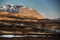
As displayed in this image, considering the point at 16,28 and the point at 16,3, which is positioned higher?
the point at 16,3

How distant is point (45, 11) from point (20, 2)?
57 cm

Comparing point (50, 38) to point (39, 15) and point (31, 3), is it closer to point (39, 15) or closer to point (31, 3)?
point (39, 15)

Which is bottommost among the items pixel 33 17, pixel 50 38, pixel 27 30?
pixel 50 38

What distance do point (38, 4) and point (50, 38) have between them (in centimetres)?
77

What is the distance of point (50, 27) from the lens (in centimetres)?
290

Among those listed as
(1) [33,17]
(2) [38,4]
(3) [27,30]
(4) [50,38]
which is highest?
(2) [38,4]

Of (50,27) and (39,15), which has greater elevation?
(39,15)

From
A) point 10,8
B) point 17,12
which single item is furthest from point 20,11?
point 10,8

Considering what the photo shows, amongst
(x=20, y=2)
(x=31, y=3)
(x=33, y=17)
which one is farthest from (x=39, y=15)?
(x=20, y=2)

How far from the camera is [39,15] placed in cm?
289

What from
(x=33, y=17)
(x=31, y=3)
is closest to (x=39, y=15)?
(x=33, y=17)

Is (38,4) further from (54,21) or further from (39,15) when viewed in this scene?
(54,21)

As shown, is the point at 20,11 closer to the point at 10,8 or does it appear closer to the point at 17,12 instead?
the point at 17,12

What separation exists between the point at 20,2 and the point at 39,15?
0.49 metres
